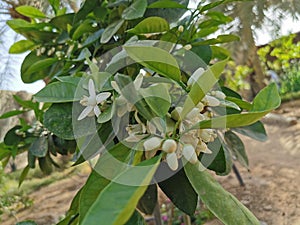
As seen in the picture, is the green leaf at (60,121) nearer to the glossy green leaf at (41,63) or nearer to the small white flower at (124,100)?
the small white flower at (124,100)

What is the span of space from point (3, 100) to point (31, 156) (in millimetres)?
259

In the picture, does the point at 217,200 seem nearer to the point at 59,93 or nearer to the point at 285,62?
the point at 59,93

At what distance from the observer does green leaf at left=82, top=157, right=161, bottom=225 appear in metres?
0.13

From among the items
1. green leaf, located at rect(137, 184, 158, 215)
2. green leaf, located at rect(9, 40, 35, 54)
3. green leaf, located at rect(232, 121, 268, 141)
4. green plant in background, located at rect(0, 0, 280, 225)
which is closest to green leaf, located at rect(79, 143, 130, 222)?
green plant in background, located at rect(0, 0, 280, 225)

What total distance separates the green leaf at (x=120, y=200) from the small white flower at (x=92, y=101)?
11cm

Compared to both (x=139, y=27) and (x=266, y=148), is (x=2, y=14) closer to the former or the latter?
(x=139, y=27)

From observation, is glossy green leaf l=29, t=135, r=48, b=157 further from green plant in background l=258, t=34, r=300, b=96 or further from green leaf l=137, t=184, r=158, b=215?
green plant in background l=258, t=34, r=300, b=96

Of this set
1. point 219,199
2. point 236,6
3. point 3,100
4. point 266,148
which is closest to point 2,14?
point 3,100

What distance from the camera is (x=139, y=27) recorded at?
0.33m

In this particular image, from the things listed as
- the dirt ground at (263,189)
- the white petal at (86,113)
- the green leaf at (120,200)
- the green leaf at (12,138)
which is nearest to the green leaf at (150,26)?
the white petal at (86,113)

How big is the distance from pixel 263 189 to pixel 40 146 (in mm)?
979

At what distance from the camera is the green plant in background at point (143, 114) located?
20 cm

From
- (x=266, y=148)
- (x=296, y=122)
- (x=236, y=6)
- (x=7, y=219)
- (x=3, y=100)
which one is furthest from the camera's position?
(x=296, y=122)

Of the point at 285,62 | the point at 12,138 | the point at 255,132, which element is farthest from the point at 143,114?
the point at 285,62
